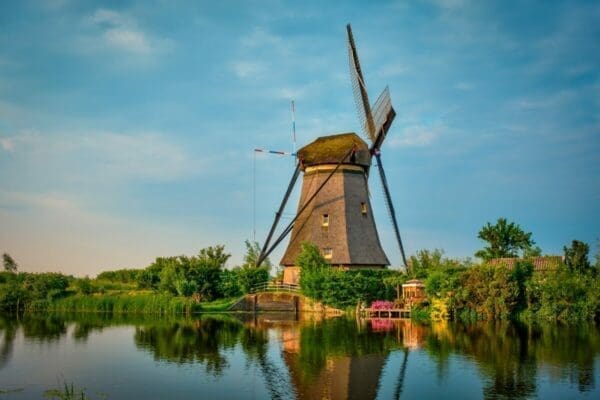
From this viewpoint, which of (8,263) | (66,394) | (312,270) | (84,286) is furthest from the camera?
(8,263)

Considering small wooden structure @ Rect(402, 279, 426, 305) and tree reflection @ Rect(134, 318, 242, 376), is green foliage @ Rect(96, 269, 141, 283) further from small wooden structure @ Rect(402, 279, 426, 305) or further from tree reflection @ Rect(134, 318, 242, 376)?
small wooden structure @ Rect(402, 279, 426, 305)

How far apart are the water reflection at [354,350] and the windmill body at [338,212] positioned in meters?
8.26

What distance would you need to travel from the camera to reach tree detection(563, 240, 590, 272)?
3638 centimetres

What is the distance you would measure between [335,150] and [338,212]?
4.41 meters

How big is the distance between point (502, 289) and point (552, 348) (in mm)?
11708

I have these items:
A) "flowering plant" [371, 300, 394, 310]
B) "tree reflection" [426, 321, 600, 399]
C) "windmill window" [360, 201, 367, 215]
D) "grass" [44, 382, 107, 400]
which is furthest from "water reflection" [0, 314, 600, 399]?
"windmill window" [360, 201, 367, 215]

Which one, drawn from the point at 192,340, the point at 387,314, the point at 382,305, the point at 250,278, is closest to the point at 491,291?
the point at 387,314

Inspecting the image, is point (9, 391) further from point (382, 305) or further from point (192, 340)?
point (382, 305)

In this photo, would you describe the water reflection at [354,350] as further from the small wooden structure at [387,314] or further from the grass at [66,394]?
the grass at [66,394]

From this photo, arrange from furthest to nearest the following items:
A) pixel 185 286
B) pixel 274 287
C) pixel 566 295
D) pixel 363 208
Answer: pixel 185 286
pixel 363 208
pixel 274 287
pixel 566 295

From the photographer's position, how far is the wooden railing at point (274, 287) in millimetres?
41781

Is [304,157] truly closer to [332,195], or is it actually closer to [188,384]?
[332,195]

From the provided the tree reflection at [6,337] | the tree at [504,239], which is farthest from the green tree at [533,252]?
the tree reflection at [6,337]

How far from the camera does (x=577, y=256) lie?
3678cm
